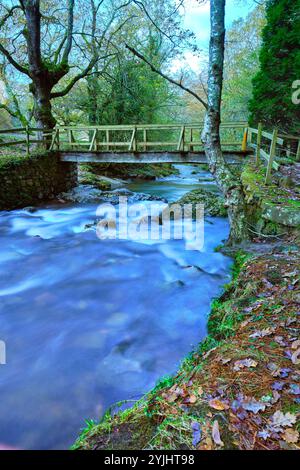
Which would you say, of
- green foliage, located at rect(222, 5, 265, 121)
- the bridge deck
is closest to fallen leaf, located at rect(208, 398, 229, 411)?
the bridge deck

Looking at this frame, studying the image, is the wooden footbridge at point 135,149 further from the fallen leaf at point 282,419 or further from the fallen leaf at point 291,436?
the fallen leaf at point 291,436

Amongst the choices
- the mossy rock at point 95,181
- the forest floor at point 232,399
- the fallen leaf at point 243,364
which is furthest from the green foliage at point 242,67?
the fallen leaf at point 243,364

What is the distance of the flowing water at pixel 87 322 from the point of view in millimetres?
2729

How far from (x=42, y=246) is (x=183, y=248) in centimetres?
318

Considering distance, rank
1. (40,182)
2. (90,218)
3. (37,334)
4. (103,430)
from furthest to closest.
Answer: (40,182), (90,218), (37,334), (103,430)

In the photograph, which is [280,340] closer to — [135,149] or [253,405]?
[253,405]

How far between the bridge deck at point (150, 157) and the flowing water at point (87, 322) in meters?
4.36

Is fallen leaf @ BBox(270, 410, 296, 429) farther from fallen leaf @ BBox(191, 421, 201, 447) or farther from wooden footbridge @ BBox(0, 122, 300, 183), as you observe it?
wooden footbridge @ BBox(0, 122, 300, 183)

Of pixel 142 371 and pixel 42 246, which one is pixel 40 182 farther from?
pixel 142 371

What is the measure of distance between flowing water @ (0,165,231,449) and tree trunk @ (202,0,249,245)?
75cm

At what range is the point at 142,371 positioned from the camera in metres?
3.12

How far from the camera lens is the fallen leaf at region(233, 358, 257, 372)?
7.56 feet
